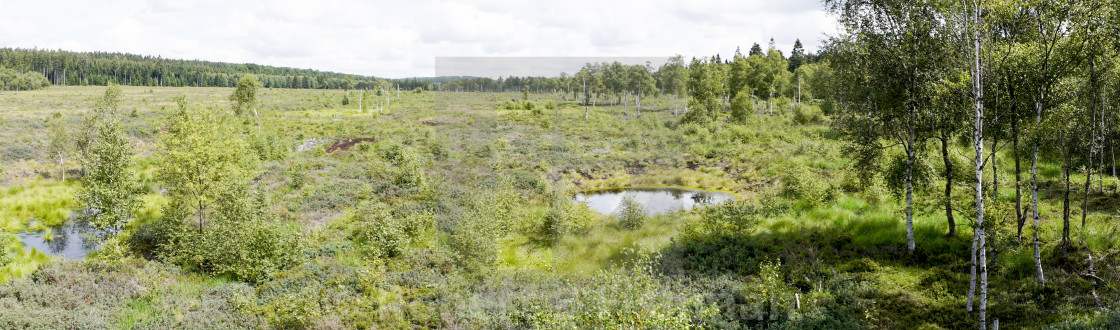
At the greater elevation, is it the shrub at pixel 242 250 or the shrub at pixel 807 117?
the shrub at pixel 807 117

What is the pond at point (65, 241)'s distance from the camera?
24.1m

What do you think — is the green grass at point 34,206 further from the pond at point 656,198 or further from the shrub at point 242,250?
the pond at point 656,198

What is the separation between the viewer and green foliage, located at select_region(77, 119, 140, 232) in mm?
22188

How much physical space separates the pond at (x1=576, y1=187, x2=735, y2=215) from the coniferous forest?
34 cm

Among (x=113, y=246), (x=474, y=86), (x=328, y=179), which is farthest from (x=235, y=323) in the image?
(x=474, y=86)

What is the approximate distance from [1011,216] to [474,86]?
16127 cm

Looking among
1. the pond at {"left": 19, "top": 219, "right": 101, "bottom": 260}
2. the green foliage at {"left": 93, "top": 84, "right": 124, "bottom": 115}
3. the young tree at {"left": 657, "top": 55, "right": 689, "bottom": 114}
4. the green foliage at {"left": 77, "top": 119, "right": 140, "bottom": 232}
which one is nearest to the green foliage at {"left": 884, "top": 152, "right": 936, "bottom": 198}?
the green foliage at {"left": 77, "top": 119, "right": 140, "bottom": 232}

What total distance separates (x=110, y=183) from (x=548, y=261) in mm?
19613

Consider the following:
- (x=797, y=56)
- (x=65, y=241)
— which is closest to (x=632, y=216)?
(x=65, y=241)

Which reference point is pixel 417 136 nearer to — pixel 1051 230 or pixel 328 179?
pixel 328 179

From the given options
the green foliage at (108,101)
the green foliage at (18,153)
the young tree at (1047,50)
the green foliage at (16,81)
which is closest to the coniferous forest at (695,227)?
the young tree at (1047,50)

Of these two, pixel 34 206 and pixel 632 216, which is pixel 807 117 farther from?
pixel 34 206

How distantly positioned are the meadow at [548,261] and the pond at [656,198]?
63.7 inches

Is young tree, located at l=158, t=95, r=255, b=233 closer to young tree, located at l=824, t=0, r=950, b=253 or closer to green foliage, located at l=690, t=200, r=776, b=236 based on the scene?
green foliage, located at l=690, t=200, r=776, b=236
